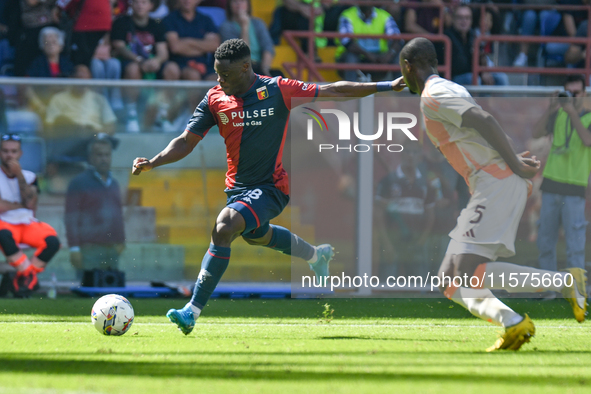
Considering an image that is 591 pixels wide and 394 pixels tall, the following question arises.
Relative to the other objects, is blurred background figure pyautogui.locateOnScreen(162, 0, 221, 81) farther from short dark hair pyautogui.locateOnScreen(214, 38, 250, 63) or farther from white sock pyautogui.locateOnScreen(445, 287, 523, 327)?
white sock pyautogui.locateOnScreen(445, 287, 523, 327)

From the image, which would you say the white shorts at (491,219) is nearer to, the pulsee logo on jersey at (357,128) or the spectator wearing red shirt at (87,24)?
the pulsee logo on jersey at (357,128)

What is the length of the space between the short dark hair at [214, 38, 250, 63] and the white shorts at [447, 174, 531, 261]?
209 centimetres

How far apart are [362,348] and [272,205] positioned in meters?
1.51

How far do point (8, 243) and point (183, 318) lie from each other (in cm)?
424

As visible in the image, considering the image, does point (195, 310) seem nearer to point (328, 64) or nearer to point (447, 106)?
point (447, 106)

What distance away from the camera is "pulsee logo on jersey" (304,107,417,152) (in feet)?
29.3

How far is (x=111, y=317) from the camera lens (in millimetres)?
5227

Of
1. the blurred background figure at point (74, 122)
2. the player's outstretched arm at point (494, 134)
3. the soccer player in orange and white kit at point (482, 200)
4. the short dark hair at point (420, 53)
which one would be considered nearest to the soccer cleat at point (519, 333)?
the soccer player in orange and white kit at point (482, 200)

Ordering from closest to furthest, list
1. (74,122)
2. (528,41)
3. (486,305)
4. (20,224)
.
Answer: (486,305), (20,224), (74,122), (528,41)

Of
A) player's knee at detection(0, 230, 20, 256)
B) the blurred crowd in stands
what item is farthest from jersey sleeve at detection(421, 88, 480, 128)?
player's knee at detection(0, 230, 20, 256)

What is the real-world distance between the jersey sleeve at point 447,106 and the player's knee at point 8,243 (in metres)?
5.81

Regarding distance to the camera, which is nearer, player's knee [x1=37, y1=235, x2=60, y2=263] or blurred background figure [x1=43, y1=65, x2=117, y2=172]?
player's knee [x1=37, y1=235, x2=60, y2=263]

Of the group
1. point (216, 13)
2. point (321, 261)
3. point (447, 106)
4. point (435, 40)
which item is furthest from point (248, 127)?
point (216, 13)

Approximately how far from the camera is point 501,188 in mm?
4590
